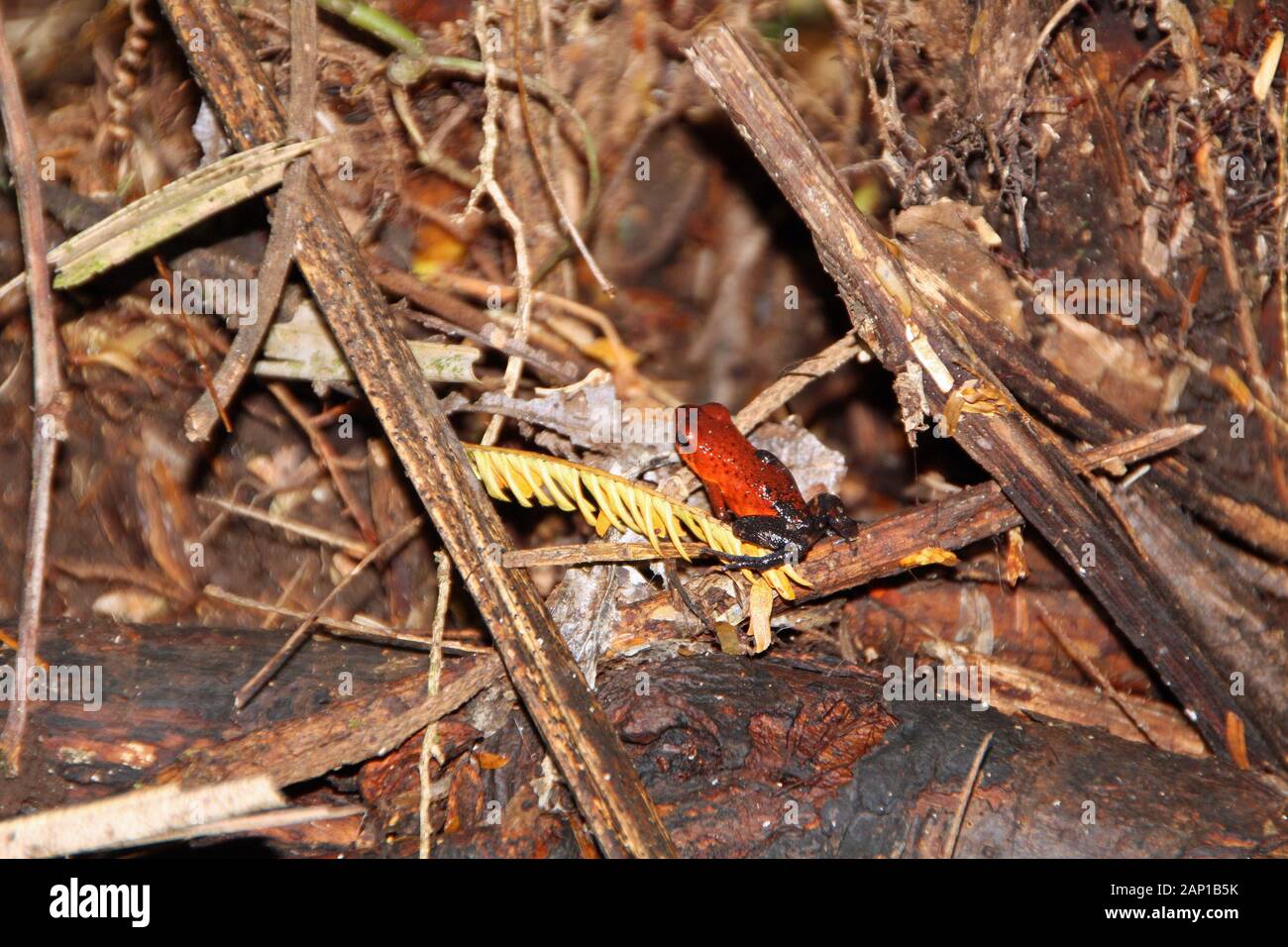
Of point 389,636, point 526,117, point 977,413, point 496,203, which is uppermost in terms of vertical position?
point 526,117

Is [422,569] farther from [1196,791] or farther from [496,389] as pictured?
[1196,791]

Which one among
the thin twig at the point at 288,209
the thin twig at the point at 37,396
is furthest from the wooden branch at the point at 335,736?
the thin twig at the point at 288,209

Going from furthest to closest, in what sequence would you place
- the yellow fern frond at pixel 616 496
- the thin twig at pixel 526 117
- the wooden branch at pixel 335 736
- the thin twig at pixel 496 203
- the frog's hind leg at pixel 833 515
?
the thin twig at pixel 526 117 < the thin twig at pixel 496 203 < the frog's hind leg at pixel 833 515 < the yellow fern frond at pixel 616 496 < the wooden branch at pixel 335 736

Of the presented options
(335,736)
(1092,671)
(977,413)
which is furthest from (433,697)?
(1092,671)

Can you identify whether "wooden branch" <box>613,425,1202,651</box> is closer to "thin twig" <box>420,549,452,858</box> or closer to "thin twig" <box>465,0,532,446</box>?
"thin twig" <box>420,549,452,858</box>

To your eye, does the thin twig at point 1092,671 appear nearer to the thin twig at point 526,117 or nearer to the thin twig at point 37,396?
the thin twig at point 526,117

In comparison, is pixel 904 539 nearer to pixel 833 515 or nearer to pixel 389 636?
pixel 833 515

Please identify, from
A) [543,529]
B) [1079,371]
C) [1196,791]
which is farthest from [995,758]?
[543,529]
